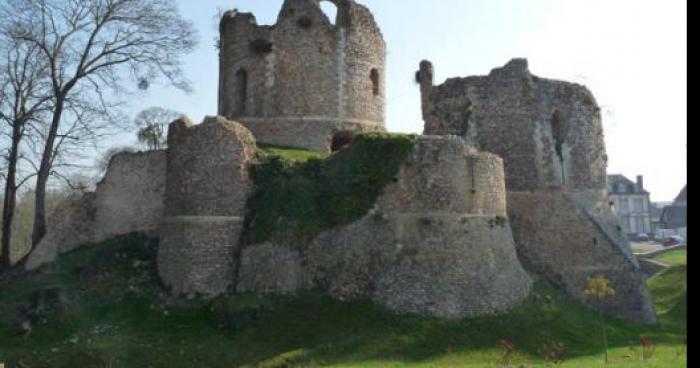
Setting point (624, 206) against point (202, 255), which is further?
point (624, 206)

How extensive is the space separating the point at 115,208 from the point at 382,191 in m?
9.81

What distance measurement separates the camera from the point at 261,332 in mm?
14992

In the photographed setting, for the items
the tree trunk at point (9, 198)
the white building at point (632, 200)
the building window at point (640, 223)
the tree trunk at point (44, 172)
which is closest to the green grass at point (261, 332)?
the tree trunk at point (44, 172)

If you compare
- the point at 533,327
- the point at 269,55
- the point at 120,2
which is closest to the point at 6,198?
the point at 120,2

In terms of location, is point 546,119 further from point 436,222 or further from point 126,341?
point 126,341

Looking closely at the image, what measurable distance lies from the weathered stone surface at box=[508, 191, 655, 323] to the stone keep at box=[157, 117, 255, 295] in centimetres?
971

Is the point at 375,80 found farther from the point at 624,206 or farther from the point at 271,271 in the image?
the point at 624,206

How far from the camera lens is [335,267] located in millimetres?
16422

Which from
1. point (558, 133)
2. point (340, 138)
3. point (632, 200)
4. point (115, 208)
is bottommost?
point (115, 208)

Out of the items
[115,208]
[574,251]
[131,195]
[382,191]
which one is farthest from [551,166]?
Answer: [115,208]

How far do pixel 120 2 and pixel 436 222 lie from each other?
567 inches

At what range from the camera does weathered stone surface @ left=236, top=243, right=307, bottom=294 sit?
1647 centimetres

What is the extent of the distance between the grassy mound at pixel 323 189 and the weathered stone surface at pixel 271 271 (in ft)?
1.01
